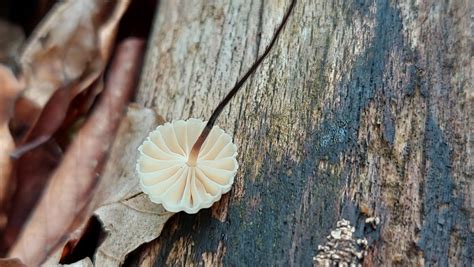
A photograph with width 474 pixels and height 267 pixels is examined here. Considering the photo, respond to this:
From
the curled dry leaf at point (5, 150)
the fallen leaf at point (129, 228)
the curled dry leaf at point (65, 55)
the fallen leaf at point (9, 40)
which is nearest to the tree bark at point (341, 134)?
the fallen leaf at point (129, 228)

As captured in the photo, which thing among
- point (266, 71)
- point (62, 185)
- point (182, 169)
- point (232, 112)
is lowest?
point (62, 185)

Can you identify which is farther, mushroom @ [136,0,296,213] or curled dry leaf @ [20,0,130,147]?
curled dry leaf @ [20,0,130,147]

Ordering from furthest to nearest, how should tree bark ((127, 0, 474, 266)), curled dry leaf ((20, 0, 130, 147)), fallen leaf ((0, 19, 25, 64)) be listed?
fallen leaf ((0, 19, 25, 64)) → curled dry leaf ((20, 0, 130, 147)) → tree bark ((127, 0, 474, 266))

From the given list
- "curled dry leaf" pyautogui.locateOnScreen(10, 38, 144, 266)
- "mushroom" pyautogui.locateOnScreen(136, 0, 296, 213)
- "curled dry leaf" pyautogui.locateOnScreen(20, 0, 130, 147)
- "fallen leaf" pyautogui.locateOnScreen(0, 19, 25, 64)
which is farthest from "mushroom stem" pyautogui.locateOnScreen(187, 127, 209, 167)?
"fallen leaf" pyautogui.locateOnScreen(0, 19, 25, 64)

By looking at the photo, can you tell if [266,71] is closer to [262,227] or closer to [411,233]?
[262,227]

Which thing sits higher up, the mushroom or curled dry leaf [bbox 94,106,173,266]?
the mushroom

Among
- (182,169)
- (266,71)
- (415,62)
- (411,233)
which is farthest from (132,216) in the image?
(415,62)

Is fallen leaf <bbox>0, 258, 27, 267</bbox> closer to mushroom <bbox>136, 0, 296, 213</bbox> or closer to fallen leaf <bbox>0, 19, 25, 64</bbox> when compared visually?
mushroom <bbox>136, 0, 296, 213</bbox>
